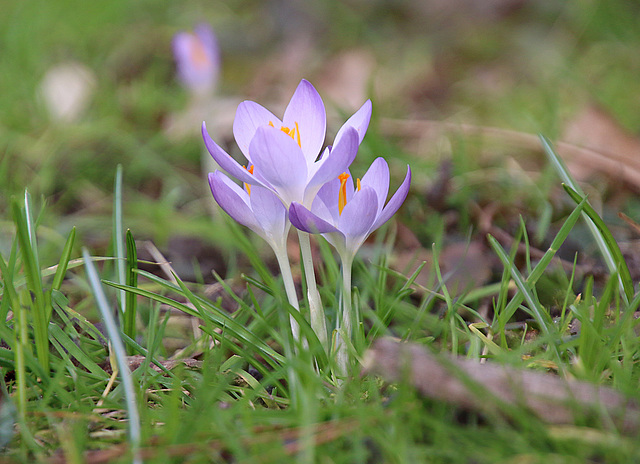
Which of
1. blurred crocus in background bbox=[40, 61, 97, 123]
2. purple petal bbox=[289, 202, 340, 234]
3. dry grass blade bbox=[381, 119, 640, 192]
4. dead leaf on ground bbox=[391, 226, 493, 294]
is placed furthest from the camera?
blurred crocus in background bbox=[40, 61, 97, 123]

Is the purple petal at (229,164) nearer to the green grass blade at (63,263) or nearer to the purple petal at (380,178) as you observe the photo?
the purple petal at (380,178)

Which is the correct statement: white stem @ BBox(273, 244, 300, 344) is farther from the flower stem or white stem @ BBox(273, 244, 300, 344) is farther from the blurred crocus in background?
the blurred crocus in background

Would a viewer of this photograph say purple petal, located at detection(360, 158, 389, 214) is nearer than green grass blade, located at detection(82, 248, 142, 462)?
No

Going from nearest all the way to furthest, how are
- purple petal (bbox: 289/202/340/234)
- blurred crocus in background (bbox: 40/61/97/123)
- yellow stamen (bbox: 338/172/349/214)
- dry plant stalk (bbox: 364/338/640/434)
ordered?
dry plant stalk (bbox: 364/338/640/434)
purple petal (bbox: 289/202/340/234)
yellow stamen (bbox: 338/172/349/214)
blurred crocus in background (bbox: 40/61/97/123)

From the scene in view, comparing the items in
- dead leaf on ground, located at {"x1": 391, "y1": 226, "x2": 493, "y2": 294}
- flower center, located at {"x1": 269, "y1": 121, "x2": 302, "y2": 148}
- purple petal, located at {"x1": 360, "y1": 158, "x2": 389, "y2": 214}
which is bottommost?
dead leaf on ground, located at {"x1": 391, "y1": 226, "x2": 493, "y2": 294}

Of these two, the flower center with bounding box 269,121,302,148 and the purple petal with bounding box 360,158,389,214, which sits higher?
the flower center with bounding box 269,121,302,148

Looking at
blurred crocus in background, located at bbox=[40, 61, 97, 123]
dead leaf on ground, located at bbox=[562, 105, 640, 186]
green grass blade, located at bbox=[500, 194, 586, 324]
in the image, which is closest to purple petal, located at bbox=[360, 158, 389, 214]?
green grass blade, located at bbox=[500, 194, 586, 324]

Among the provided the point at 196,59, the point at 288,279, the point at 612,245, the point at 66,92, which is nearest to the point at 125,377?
the point at 288,279
